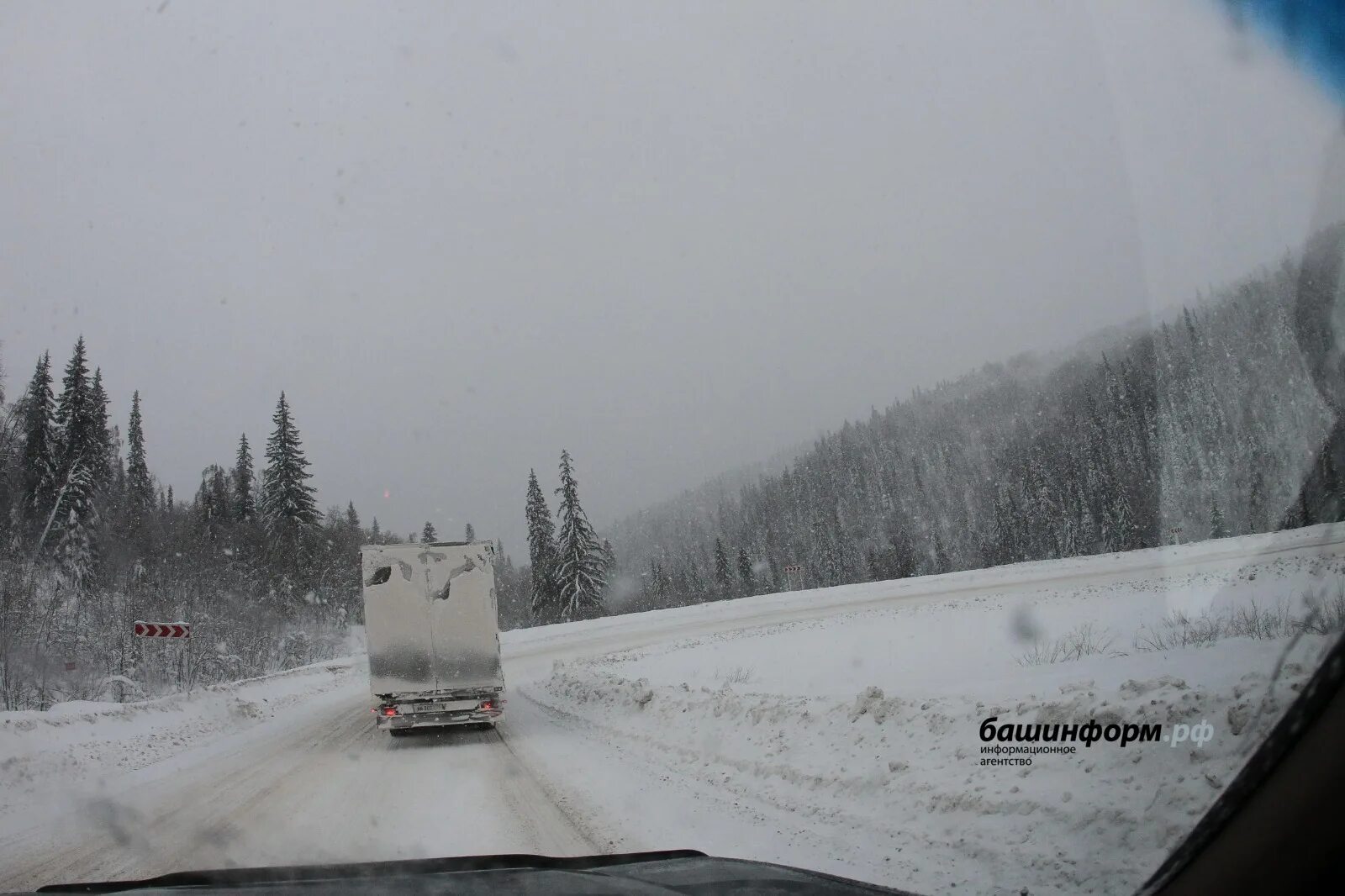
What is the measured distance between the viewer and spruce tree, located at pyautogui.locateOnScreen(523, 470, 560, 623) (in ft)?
123

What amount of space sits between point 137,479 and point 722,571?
5360cm

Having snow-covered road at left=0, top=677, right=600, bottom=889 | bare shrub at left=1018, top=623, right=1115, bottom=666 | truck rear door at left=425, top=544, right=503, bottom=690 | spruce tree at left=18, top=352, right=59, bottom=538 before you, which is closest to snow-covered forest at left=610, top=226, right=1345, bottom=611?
bare shrub at left=1018, top=623, right=1115, bottom=666

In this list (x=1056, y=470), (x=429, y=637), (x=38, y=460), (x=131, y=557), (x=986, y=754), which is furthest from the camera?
(x=1056, y=470)

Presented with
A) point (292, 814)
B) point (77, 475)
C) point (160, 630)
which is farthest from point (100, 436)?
point (292, 814)

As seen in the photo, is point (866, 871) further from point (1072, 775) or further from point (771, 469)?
point (771, 469)

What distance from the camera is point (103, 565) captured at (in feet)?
73.1

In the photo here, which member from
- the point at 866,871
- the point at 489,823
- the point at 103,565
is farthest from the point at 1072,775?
the point at 103,565

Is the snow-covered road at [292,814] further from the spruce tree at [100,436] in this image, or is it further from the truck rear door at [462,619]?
the spruce tree at [100,436]

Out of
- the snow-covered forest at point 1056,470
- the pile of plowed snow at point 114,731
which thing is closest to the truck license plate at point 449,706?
the pile of plowed snow at point 114,731

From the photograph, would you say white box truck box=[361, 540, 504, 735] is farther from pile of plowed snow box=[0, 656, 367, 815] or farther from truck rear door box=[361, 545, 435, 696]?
pile of plowed snow box=[0, 656, 367, 815]

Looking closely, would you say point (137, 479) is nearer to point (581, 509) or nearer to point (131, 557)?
point (131, 557)

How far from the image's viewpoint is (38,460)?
1808cm

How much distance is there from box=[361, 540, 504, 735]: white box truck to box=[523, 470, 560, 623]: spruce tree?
70.9ft

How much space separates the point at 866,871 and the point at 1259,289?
4330 millimetres
